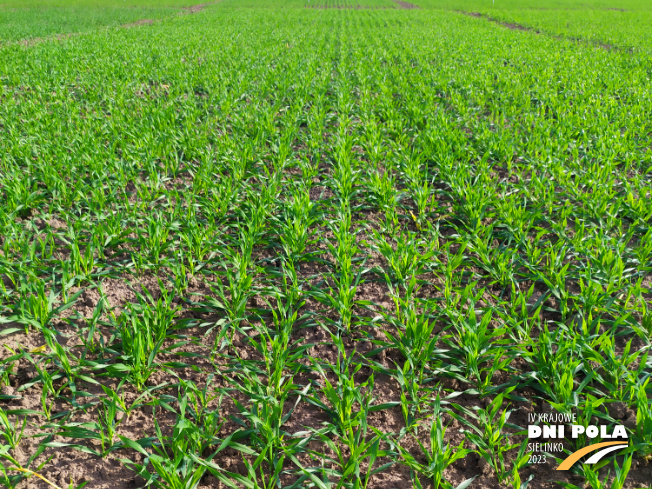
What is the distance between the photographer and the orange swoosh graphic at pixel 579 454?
1.75 meters

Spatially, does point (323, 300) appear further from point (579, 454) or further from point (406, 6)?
point (406, 6)

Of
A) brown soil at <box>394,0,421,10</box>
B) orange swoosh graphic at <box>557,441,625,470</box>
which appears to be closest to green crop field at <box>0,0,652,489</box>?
orange swoosh graphic at <box>557,441,625,470</box>

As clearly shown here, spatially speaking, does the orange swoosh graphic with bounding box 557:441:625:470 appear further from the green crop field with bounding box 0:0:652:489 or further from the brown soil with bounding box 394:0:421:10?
the brown soil with bounding box 394:0:421:10

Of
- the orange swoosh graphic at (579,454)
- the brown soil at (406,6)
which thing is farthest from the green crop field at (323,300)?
the brown soil at (406,6)

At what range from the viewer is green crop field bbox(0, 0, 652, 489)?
5.96 feet

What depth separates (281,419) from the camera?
1995mm

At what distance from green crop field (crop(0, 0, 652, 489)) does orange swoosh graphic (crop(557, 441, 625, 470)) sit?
2 cm

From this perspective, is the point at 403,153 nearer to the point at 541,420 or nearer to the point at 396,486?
the point at 541,420

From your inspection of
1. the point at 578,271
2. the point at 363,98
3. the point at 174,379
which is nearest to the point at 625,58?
the point at 363,98

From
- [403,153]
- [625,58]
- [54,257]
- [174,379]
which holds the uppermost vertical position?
[625,58]

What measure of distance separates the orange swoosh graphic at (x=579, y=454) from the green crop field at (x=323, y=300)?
2 cm

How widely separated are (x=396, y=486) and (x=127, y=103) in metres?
7.36

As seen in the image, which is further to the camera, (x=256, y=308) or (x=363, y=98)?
(x=363, y=98)

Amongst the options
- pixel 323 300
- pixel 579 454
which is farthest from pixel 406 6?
pixel 579 454
